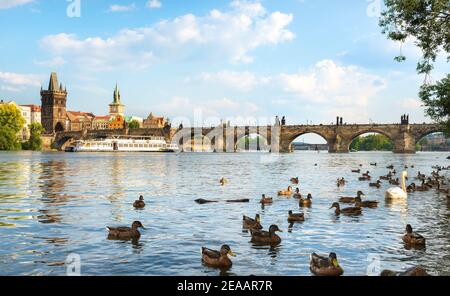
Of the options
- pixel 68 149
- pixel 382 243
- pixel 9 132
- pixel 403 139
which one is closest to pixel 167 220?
pixel 382 243

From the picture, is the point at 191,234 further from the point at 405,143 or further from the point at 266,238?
the point at 405,143

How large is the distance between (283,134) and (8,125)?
2917 inches

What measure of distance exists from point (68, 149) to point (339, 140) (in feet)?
267

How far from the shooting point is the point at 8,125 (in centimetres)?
12875

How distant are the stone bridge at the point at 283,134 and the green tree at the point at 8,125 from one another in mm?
46880

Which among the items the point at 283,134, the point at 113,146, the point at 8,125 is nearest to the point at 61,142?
the point at 113,146

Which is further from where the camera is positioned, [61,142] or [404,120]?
[61,142]

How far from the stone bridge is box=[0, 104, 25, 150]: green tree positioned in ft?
154

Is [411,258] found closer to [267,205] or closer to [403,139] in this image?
[267,205]

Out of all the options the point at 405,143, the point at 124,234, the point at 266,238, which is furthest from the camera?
the point at 405,143

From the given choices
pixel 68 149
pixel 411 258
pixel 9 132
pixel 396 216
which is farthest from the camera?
pixel 68 149

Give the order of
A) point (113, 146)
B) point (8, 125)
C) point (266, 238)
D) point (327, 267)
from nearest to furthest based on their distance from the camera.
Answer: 1. point (327, 267)
2. point (266, 238)
3. point (8, 125)
4. point (113, 146)

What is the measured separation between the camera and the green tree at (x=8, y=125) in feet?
420
